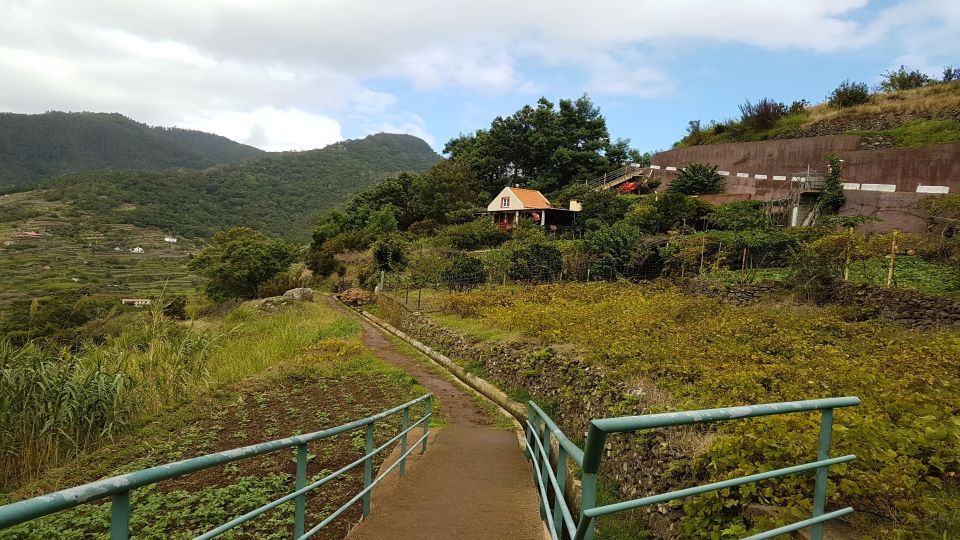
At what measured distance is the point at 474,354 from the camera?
1352 centimetres

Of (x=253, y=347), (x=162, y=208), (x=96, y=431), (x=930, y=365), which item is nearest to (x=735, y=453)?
(x=930, y=365)

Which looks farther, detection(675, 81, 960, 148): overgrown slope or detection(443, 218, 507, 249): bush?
detection(443, 218, 507, 249): bush

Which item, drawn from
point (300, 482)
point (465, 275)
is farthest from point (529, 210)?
point (300, 482)

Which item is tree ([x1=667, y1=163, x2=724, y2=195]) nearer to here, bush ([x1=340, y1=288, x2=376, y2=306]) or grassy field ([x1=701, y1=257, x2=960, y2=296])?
grassy field ([x1=701, y1=257, x2=960, y2=296])

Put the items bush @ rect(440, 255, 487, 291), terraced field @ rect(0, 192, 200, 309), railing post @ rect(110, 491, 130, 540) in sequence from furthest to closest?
terraced field @ rect(0, 192, 200, 309) → bush @ rect(440, 255, 487, 291) → railing post @ rect(110, 491, 130, 540)

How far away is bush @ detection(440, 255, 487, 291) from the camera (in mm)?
23275

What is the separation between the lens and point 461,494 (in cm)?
539

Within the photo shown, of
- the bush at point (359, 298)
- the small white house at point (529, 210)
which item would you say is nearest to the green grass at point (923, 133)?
the small white house at point (529, 210)

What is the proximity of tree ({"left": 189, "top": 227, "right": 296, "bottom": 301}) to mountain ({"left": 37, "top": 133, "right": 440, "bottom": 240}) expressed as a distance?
126ft

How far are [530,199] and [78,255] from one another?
169 feet

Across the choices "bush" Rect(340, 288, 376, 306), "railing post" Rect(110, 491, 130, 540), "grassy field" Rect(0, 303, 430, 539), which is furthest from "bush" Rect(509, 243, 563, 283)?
"railing post" Rect(110, 491, 130, 540)

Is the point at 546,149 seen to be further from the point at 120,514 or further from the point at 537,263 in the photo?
the point at 120,514

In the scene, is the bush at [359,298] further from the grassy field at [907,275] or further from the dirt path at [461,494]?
the dirt path at [461,494]

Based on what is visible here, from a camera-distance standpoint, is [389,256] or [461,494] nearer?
[461,494]
